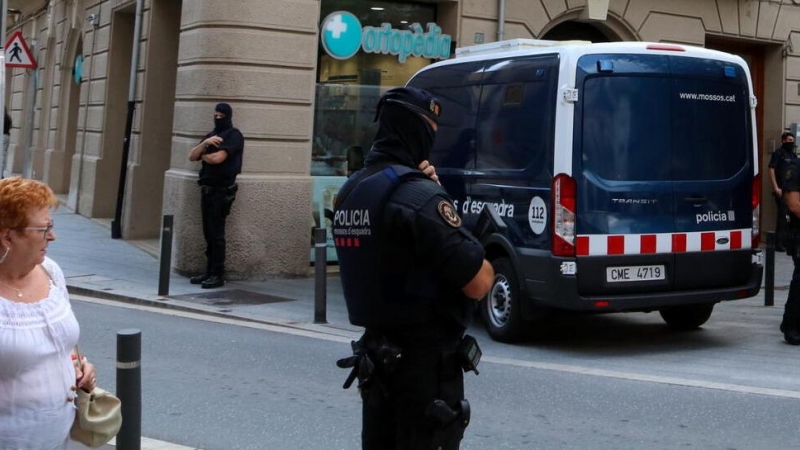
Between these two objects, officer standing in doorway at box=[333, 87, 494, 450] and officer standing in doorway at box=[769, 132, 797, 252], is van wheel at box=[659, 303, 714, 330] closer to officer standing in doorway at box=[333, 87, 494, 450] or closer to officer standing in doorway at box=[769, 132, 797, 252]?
officer standing in doorway at box=[333, 87, 494, 450]

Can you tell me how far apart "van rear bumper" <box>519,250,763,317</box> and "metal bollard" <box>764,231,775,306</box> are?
7.07ft

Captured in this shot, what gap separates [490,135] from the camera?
9.27 m

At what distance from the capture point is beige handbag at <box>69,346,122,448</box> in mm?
3410

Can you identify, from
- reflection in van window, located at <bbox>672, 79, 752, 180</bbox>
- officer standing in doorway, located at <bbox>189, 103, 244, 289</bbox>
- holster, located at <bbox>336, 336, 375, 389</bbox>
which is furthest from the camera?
officer standing in doorway, located at <bbox>189, 103, 244, 289</bbox>

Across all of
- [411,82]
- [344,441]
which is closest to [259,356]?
[344,441]

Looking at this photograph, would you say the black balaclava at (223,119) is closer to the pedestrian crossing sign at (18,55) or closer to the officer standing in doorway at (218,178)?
the officer standing in doorway at (218,178)

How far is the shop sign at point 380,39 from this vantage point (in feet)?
44.0

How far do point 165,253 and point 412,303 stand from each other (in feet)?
26.0

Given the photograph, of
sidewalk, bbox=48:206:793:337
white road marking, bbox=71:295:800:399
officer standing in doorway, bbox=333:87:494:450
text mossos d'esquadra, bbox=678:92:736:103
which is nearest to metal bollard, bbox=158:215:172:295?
sidewalk, bbox=48:206:793:337

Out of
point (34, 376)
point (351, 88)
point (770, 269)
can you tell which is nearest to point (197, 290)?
point (351, 88)

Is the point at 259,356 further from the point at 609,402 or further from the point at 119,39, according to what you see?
the point at 119,39

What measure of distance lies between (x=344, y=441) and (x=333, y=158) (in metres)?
7.92

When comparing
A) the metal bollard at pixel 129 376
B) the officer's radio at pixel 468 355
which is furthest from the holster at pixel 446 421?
the metal bollard at pixel 129 376

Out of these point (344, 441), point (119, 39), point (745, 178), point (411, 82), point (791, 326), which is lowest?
point (344, 441)
